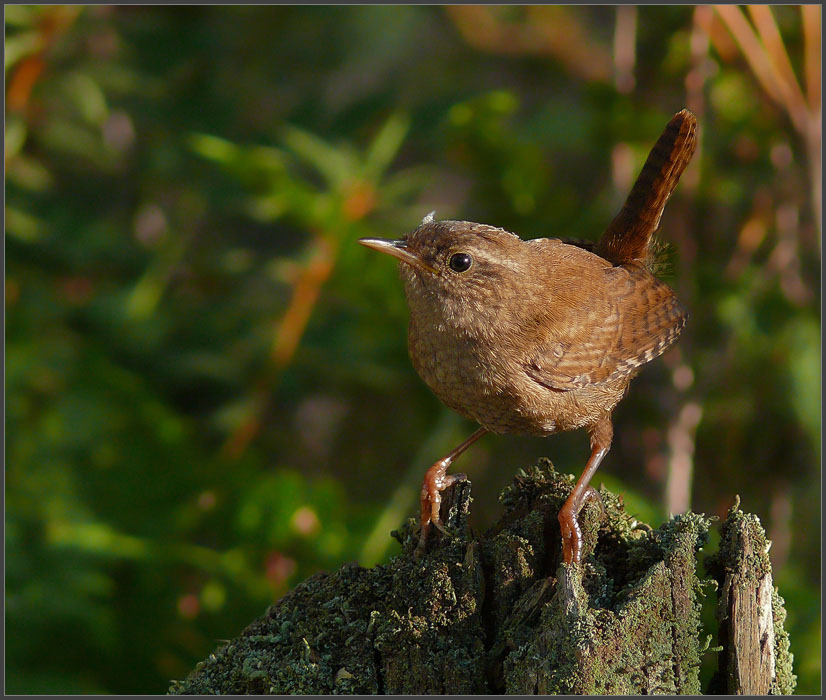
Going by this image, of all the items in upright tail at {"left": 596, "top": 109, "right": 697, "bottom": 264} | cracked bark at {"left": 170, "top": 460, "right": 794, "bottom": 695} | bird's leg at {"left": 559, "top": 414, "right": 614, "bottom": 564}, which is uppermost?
upright tail at {"left": 596, "top": 109, "right": 697, "bottom": 264}

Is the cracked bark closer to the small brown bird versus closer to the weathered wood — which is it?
the weathered wood

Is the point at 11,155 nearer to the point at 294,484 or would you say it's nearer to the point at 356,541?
the point at 294,484

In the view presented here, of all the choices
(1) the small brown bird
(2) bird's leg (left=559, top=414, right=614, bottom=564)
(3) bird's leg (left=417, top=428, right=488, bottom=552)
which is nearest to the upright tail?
(1) the small brown bird

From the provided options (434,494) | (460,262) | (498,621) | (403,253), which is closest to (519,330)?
(460,262)

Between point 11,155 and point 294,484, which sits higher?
point 11,155

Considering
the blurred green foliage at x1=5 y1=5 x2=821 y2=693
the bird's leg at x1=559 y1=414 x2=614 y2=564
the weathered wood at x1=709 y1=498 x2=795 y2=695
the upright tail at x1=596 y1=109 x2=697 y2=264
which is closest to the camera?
the weathered wood at x1=709 y1=498 x2=795 y2=695

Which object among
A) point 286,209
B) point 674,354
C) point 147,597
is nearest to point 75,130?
point 286,209
